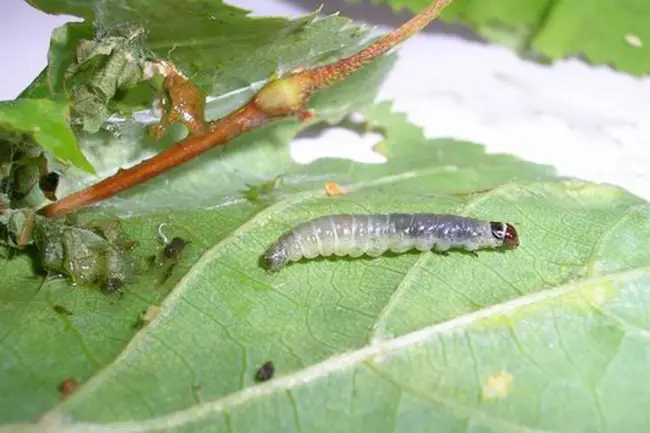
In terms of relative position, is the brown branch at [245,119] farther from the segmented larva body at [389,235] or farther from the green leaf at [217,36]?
the segmented larva body at [389,235]

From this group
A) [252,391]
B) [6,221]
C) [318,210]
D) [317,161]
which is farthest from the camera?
[317,161]

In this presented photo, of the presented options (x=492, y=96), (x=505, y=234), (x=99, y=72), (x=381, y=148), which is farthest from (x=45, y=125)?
(x=492, y=96)

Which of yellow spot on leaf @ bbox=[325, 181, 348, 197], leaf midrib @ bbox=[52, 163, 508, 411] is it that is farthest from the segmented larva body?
yellow spot on leaf @ bbox=[325, 181, 348, 197]

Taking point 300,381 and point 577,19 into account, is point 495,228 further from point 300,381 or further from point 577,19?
point 577,19

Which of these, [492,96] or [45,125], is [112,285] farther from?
[492,96]

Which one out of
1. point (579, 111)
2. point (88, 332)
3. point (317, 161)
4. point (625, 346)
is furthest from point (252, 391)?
point (579, 111)
